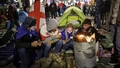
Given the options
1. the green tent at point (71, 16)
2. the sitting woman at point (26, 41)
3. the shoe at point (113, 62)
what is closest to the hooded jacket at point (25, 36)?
the sitting woman at point (26, 41)

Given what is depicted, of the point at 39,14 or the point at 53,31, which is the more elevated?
the point at 39,14

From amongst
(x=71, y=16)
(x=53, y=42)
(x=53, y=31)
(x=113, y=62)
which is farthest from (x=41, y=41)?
(x=71, y=16)

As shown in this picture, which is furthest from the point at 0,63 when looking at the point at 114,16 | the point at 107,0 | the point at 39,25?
the point at 107,0

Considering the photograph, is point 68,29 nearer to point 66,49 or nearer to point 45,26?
point 66,49

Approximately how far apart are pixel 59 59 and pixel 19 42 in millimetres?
1034

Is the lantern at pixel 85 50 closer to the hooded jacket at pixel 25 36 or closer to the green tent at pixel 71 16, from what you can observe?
the hooded jacket at pixel 25 36

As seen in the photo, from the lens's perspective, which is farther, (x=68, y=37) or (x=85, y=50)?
(x=68, y=37)

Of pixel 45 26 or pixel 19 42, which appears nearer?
pixel 19 42

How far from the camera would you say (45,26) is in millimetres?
6641

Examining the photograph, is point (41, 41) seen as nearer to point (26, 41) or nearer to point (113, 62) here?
point (26, 41)

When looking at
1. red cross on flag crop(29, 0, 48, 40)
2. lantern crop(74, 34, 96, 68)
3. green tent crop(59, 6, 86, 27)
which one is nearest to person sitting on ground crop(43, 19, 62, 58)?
red cross on flag crop(29, 0, 48, 40)

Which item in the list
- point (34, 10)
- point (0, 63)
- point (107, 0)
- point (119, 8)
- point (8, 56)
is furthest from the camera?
point (107, 0)

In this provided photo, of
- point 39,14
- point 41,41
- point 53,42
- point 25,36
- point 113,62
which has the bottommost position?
point 113,62

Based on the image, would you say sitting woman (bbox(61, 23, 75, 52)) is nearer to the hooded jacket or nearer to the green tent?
the hooded jacket
